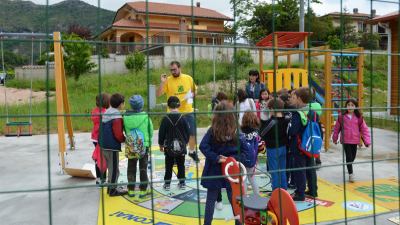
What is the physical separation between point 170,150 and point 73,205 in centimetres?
108

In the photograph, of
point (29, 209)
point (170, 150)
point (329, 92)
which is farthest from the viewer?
point (329, 92)

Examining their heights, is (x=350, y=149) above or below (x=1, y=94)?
below

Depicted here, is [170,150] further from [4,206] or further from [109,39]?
[109,39]

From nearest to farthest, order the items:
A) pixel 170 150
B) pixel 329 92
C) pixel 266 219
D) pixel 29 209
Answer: pixel 266 219
pixel 29 209
pixel 170 150
pixel 329 92

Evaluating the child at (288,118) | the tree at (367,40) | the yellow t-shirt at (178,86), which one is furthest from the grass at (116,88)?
the tree at (367,40)

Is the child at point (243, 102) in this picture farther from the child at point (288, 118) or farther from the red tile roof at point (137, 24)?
the red tile roof at point (137, 24)

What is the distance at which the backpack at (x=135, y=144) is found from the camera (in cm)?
375

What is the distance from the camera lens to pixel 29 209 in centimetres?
370

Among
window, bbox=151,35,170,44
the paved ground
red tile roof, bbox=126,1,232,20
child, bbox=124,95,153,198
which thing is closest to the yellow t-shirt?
child, bbox=124,95,153,198

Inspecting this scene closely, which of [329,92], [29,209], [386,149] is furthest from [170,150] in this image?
[386,149]

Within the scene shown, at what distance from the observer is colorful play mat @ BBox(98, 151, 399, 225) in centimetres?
344

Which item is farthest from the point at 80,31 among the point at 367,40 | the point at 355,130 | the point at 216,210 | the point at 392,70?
the point at 392,70

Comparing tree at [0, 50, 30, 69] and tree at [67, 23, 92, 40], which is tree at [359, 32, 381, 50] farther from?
tree at [0, 50, 30, 69]

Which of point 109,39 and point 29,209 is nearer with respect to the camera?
point 109,39
